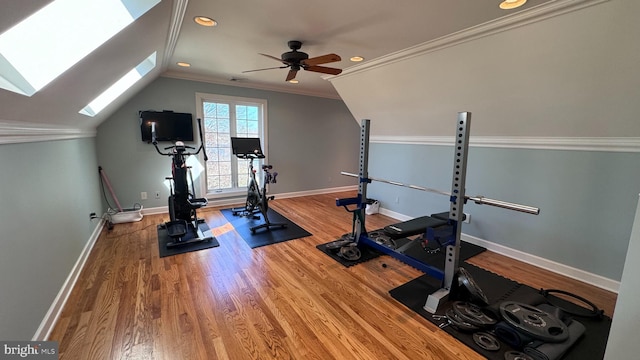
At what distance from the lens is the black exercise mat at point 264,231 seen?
334 centimetres

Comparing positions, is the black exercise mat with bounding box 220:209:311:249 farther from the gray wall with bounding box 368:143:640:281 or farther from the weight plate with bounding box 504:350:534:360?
the weight plate with bounding box 504:350:534:360

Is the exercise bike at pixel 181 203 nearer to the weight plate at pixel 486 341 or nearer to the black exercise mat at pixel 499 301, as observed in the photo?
the black exercise mat at pixel 499 301

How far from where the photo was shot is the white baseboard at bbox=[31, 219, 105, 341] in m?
1.65

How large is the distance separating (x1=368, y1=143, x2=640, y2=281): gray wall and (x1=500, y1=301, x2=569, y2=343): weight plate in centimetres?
126

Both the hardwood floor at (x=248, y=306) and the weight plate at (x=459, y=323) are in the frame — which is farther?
the weight plate at (x=459, y=323)

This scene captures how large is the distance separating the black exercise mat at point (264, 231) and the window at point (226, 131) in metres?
0.92

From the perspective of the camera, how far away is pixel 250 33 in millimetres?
2475

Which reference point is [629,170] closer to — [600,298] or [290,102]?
[600,298]

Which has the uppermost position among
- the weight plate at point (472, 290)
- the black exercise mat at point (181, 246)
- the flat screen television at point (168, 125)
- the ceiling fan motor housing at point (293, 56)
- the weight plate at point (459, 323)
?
the ceiling fan motor housing at point (293, 56)

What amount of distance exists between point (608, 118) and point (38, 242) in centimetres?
458

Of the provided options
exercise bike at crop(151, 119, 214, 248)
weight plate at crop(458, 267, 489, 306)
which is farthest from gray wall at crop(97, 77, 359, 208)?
weight plate at crop(458, 267, 489, 306)

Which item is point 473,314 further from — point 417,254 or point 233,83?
point 233,83

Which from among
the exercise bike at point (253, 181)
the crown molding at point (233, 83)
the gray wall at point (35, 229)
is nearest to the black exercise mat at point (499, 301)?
the exercise bike at point (253, 181)

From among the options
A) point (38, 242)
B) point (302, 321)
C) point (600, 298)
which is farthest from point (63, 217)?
point (600, 298)
